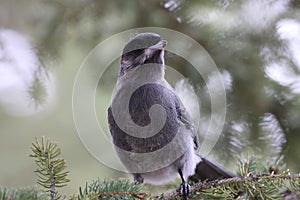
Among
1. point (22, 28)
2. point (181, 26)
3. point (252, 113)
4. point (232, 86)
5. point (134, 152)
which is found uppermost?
point (22, 28)

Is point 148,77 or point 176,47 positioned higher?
point 176,47

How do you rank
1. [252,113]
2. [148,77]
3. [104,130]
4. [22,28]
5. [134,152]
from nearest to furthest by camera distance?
1. [134,152]
2. [148,77]
3. [252,113]
4. [22,28]
5. [104,130]

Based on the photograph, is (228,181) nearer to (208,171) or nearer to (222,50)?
(208,171)

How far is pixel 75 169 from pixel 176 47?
168 cm

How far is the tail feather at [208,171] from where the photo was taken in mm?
2756

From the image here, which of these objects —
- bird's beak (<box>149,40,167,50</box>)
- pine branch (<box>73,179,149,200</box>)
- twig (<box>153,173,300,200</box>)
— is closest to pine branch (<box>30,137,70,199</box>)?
pine branch (<box>73,179,149,200</box>)

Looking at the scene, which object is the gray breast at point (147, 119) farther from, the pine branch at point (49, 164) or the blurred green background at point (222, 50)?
the pine branch at point (49, 164)

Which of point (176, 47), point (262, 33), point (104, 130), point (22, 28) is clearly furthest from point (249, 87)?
point (22, 28)

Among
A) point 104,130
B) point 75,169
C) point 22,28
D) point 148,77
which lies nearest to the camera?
point 148,77

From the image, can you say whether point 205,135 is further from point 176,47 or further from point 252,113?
point 176,47

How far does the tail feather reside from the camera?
276 centimetres

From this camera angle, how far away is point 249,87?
9.69 feet

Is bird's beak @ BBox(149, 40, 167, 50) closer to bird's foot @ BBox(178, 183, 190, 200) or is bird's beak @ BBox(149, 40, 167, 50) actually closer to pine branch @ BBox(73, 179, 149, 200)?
bird's foot @ BBox(178, 183, 190, 200)

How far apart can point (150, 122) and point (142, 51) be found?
447 millimetres
